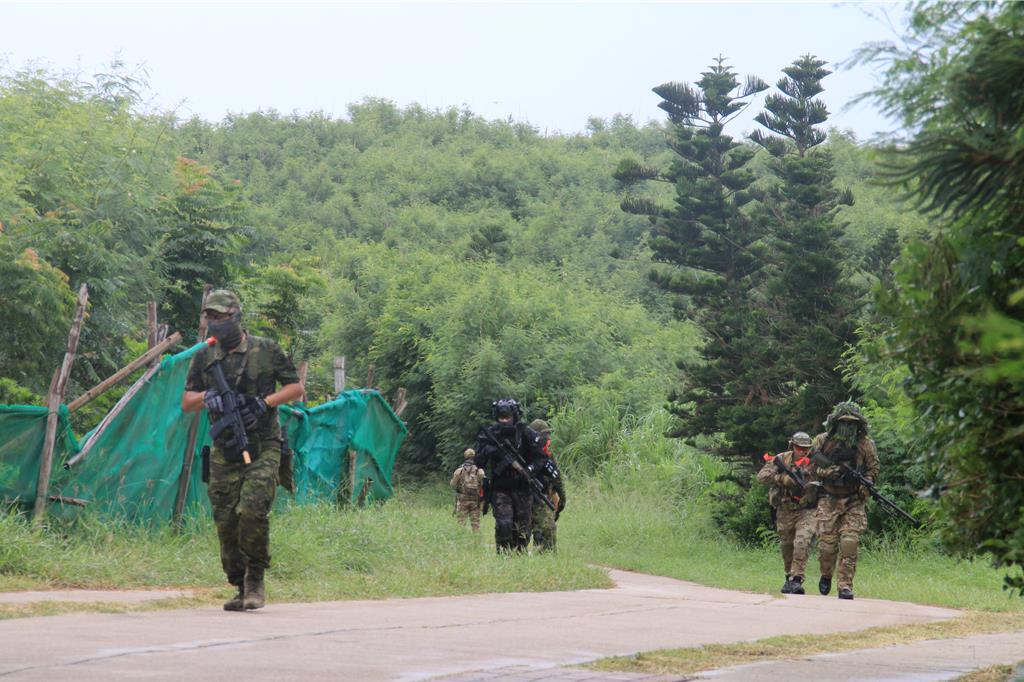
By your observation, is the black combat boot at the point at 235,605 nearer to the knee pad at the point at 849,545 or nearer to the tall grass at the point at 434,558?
the tall grass at the point at 434,558

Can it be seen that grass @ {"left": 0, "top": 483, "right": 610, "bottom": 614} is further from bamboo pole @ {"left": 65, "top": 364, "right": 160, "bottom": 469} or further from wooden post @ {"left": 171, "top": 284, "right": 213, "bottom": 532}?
bamboo pole @ {"left": 65, "top": 364, "right": 160, "bottom": 469}

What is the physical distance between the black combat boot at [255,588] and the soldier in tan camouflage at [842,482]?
6789 millimetres

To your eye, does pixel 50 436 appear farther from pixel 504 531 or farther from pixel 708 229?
pixel 708 229

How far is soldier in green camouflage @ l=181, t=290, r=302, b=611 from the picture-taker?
8.70 m

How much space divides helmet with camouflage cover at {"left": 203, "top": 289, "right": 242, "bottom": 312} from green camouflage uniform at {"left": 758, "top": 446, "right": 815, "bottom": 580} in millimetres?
7558

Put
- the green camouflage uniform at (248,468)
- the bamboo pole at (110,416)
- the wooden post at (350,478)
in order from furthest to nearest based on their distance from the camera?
the wooden post at (350,478) < the bamboo pole at (110,416) < the green camouflage uniform at (248,468)

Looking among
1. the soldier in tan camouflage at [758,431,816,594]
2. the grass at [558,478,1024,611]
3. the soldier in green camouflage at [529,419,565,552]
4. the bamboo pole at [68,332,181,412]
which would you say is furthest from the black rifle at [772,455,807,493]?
the bamboo pole at [68,332,181,412]

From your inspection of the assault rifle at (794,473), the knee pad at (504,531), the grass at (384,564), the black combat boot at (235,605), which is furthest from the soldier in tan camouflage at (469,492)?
the black combat boot at (235,605)

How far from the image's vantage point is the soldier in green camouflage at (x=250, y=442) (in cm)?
870

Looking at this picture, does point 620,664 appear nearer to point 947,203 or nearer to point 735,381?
point 947,203

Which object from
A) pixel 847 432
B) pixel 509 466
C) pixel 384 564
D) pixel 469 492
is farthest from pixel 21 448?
pixel 469 492

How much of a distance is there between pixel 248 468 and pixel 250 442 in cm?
16

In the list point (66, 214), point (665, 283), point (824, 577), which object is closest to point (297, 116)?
point (665, 283)

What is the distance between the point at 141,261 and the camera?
25531 mm
